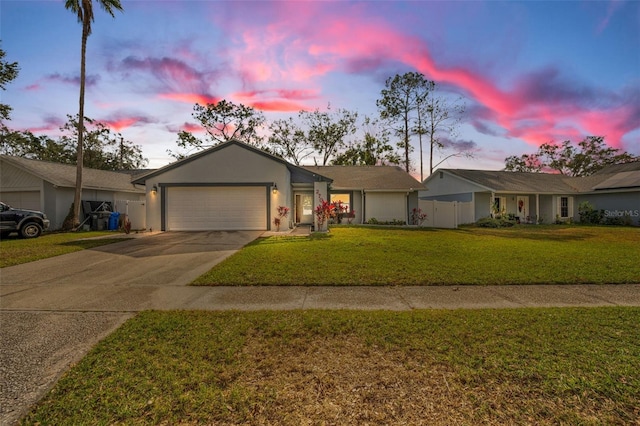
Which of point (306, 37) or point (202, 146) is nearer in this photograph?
point (306, 37)

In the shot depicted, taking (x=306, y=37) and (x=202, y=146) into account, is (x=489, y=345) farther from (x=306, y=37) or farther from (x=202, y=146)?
(x=202, y=146)

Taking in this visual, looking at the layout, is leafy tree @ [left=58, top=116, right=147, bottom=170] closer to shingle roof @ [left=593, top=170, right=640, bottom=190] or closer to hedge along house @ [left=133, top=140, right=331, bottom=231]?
hedge along house @ [left=133, top=140, right=331, bottom=231]

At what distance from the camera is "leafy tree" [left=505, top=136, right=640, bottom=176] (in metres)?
41.8

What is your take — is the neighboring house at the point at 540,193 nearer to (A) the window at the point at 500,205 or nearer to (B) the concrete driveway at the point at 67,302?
(A) the window at the point at 500,205

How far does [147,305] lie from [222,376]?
292 centimetres

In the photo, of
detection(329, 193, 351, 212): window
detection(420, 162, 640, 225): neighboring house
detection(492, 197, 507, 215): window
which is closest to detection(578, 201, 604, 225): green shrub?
detection(420, 162, 640, 225): neighboring house

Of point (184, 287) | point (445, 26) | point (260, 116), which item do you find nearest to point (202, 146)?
point (260, 116)

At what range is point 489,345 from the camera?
3350 mm

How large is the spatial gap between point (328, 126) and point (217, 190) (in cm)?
2268

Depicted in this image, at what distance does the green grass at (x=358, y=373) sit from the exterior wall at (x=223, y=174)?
41.5 ft

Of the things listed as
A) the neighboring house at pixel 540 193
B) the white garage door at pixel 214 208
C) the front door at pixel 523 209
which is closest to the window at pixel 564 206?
the neighboring house at pixel 540 193

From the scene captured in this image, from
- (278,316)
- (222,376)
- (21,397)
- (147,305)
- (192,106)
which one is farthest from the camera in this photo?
(192,106)

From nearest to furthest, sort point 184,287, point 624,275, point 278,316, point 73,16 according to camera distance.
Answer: point 278,316 < point 184,287 < point 624,275 < point 73,16

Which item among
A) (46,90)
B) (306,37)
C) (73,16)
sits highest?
(73,16)
